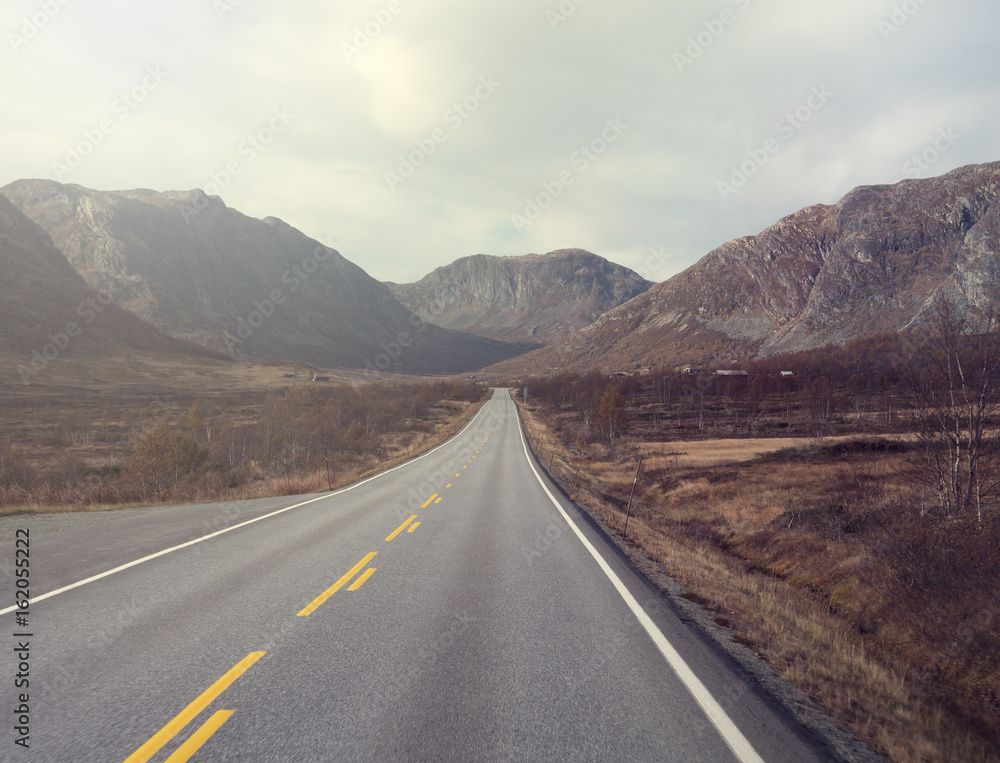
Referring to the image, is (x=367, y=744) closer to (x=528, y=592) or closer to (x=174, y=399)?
(x=528, y=592)

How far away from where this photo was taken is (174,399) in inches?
3012

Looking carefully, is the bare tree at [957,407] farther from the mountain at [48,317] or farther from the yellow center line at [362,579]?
the mountain at [48,317]

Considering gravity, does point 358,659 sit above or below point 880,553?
above

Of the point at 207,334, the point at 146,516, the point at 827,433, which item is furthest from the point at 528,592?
the point at 207,334

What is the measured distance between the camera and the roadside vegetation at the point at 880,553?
405 centimetres

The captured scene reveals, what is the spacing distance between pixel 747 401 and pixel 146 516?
308ft

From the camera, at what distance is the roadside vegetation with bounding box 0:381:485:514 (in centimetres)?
1659

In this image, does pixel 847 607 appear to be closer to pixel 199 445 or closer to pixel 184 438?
pixel 184 438

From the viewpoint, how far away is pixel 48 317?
361ft

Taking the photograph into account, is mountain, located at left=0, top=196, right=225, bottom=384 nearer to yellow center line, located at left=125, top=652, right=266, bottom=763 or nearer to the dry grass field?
the dry grass field
